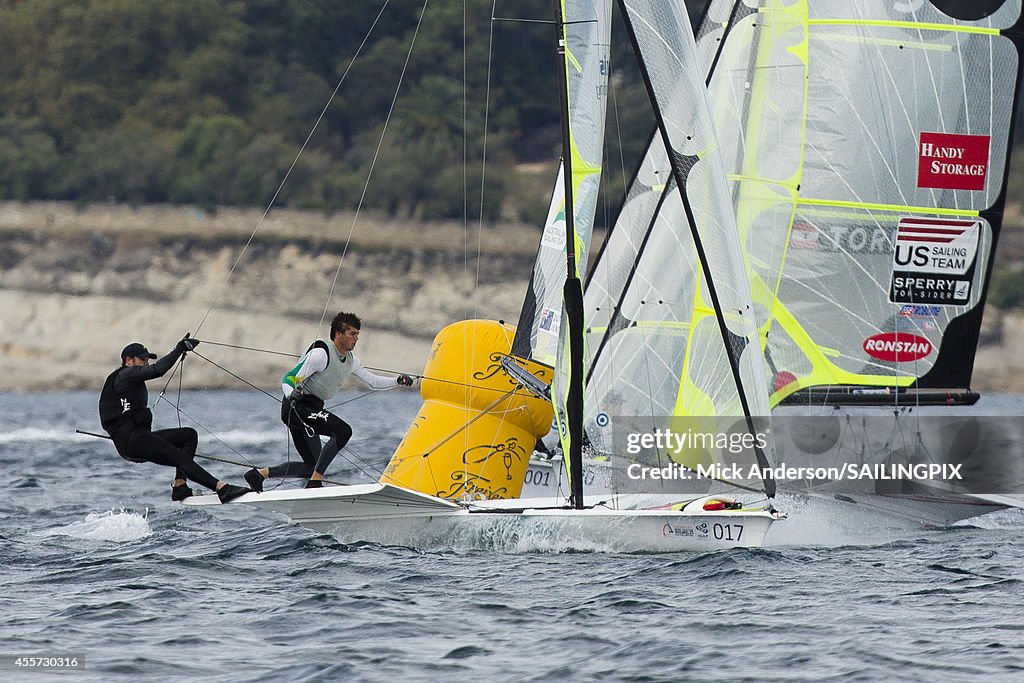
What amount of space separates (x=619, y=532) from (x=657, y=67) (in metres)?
3.17

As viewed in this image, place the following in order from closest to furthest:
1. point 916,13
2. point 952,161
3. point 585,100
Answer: point 585,100 → point 916,13 → point 952,161

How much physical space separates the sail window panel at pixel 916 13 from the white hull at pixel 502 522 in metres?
5.25

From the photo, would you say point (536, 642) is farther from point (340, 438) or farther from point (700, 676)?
point (340, 438)

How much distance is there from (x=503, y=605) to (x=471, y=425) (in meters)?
2.78

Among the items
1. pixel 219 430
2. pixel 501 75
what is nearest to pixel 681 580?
pixel 219 430

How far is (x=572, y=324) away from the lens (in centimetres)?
1059

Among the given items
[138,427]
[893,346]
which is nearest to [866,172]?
[893,346]

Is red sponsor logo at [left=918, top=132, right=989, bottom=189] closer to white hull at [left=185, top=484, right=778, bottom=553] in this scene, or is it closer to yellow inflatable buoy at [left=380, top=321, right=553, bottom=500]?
yellow inflatable buoy at [left=380, top=321, right=553, bottom=500]

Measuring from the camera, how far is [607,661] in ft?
25.7

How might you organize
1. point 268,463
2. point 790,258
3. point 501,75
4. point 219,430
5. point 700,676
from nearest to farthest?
1. point 700,676
2. point 790,258
3. point 268,463
4. point 219,430
5. point 501,75

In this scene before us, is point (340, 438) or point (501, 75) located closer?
point (340, 438)

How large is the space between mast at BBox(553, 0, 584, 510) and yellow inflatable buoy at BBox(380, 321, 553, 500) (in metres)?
1.00

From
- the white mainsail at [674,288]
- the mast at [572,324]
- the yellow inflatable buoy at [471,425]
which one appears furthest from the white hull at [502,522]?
the yellow inflatable buoy at [471,425]

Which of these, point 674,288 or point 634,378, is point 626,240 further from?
point 634,378
